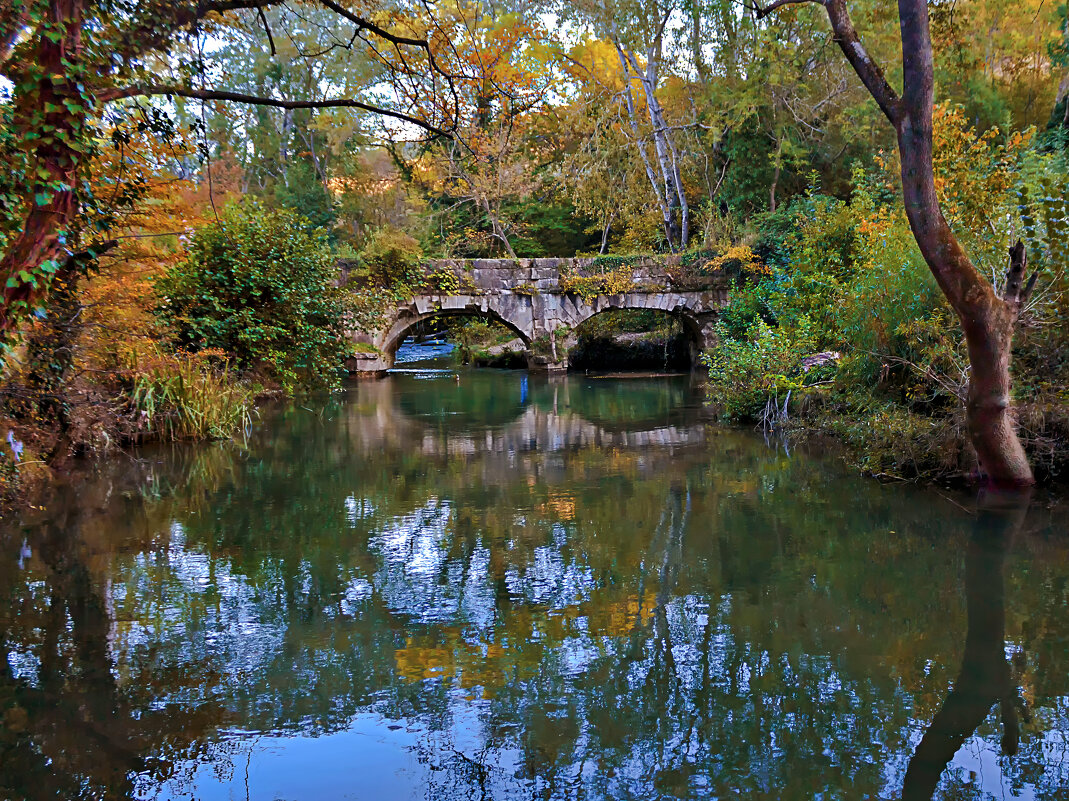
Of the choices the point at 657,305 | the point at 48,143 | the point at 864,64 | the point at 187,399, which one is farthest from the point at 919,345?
the point at 657,305

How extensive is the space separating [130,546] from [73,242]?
6.92 ft

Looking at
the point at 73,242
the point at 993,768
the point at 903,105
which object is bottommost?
the point at 993,768

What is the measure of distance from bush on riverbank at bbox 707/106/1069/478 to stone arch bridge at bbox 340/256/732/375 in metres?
→ 9.52

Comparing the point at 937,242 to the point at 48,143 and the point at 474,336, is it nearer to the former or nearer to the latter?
the point at 48,143

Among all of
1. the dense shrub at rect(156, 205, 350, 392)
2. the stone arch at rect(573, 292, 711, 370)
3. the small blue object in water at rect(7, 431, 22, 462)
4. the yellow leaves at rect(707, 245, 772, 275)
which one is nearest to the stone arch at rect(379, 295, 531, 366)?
the stone arch at rect(573, 292, 711, 370)

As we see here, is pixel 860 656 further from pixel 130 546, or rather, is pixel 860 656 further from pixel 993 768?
pixel 130 546

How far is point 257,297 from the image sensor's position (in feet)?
38.7

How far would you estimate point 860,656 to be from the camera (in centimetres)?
364

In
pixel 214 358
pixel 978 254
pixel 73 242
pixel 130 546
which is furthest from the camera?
pixel 214 358

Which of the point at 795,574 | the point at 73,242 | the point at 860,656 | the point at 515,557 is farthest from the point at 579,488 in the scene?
the point at 73,242

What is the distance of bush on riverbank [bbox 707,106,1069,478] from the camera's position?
255 inches

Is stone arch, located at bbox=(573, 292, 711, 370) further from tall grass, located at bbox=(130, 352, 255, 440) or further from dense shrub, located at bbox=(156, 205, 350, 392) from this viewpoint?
tall grass, located at bbox=(130, 352, 255, 440)

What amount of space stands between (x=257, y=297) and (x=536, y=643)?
364 inches

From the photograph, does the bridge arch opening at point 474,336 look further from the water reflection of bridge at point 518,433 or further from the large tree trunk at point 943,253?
the large tree trunk at point 943,253
